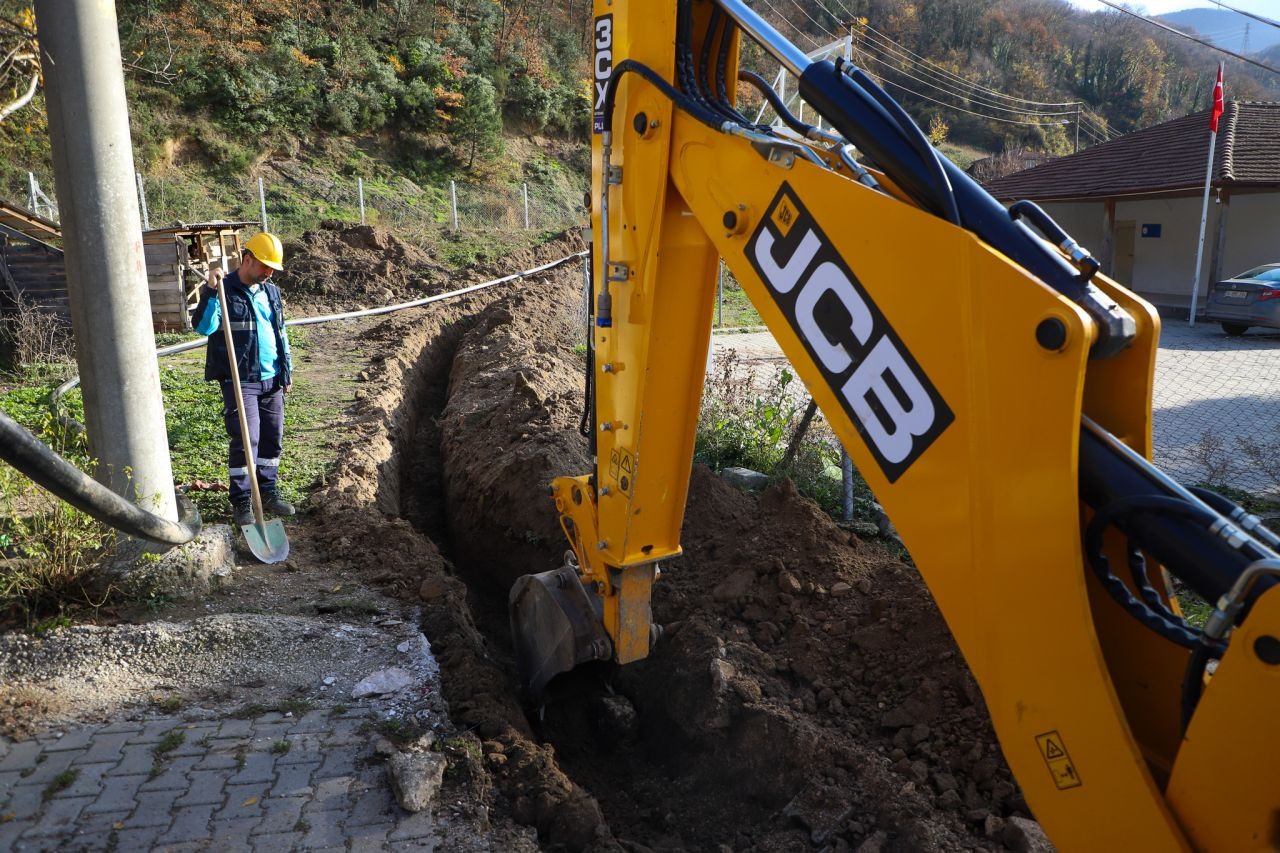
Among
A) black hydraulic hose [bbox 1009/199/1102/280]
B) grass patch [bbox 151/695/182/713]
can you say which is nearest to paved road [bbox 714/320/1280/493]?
black hydraulic hose [bbox 1009/199/1102/280]

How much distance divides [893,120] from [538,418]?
5950 mm

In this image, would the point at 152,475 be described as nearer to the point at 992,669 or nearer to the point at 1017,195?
the point at 992,669

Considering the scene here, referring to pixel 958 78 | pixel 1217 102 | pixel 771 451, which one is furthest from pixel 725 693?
pixel 958 78

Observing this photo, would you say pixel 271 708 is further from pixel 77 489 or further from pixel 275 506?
pixel 275 506

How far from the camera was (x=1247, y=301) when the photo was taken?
667 inches

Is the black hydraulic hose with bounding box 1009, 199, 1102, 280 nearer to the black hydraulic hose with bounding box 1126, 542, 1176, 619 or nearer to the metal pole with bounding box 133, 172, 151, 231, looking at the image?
the black hydraulic hose with bounding box 1126, 542, 1176, 619

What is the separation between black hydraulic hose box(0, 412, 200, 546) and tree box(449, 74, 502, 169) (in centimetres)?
2965

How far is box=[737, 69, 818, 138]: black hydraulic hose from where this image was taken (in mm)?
2744

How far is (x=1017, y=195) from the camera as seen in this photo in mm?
26312

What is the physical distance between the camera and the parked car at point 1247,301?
54.6ft

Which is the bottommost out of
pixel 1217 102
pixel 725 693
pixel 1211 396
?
pixel 1211 396

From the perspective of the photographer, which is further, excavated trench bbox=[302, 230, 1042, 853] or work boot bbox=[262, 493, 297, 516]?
work boot bbox=[262, 493, 297, 516]

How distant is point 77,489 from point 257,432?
251cm

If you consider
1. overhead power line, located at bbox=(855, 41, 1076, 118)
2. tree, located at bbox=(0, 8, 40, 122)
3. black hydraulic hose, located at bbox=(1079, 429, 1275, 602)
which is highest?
overhead power line, located at bbox=(855, 41, 1076, 118)
